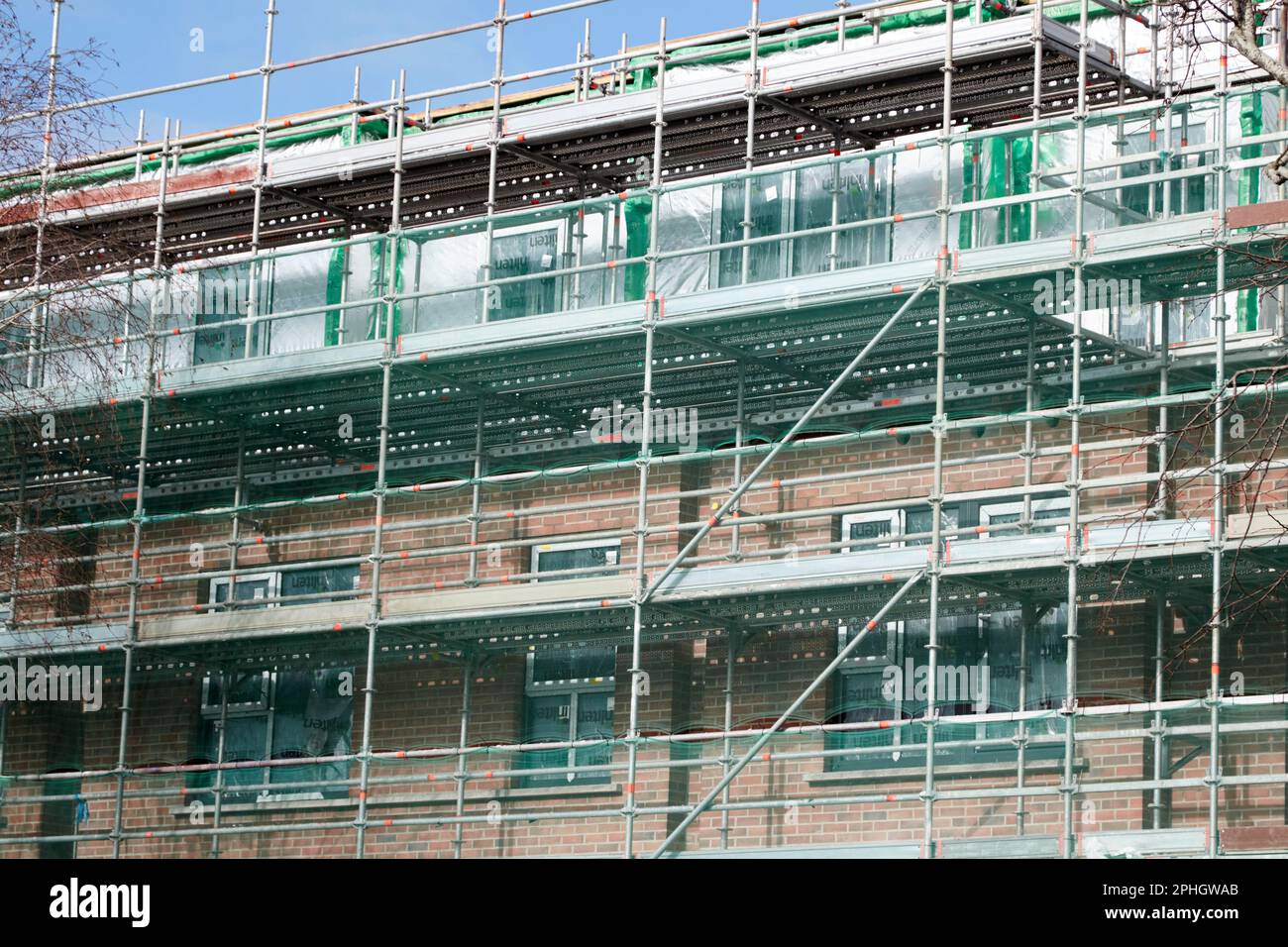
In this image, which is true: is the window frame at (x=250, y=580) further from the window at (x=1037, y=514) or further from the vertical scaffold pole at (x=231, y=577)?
the window at (x=1037, y=514)

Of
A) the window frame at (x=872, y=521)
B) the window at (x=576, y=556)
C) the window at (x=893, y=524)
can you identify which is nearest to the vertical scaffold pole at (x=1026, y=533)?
the window at (x=893, y=524)

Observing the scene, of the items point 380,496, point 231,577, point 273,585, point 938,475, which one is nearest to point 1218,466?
point 938,475

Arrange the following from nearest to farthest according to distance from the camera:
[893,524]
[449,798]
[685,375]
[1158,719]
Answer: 1. [1158,719]
2. [449,798]
3. [893,524]
4. [685,375]

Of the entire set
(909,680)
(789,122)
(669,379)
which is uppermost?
(789,122)

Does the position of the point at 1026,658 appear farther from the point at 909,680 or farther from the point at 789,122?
the point at 789,122

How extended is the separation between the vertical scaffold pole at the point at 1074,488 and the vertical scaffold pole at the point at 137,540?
8.38m

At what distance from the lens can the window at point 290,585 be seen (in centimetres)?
2183

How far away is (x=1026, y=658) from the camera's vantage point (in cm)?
1786

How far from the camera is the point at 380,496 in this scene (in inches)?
810

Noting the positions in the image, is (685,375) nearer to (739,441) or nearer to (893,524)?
(739,441)

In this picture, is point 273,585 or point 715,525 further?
point 273,585

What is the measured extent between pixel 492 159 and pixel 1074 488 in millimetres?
6909
